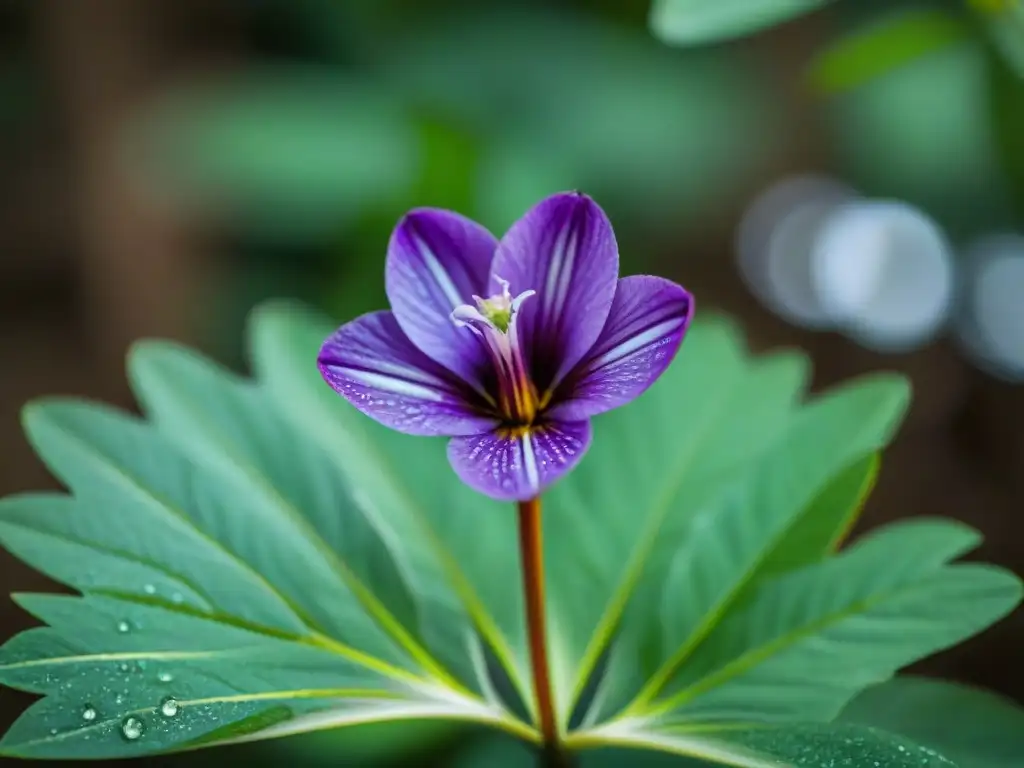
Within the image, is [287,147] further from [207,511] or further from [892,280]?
[207,511]

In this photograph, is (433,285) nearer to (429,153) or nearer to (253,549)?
(253,549)

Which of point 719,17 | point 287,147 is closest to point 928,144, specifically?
point 287,147

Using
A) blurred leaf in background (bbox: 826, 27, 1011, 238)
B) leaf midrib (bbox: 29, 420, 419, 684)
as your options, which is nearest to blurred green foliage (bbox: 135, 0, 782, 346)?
blurred leaf in background (bbox: 826, 27, 1011, 238)

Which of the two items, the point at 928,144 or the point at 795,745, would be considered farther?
the point at 928,144

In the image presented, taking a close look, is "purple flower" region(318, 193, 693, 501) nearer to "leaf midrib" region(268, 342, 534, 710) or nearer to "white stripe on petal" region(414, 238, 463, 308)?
"white stripe on petal" region(414, 238, 463, 308)

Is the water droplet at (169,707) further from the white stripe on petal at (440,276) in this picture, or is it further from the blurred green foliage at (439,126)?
the blurred green foliage at (439,126)

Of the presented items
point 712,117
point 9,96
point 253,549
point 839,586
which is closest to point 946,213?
point 712,117

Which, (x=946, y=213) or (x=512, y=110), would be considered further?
(x=512, y=110)
